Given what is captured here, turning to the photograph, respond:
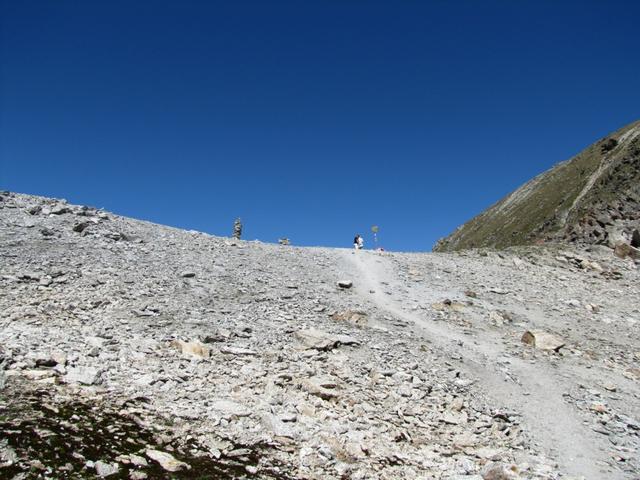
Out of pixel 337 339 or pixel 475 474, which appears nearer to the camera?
pixel 475 474

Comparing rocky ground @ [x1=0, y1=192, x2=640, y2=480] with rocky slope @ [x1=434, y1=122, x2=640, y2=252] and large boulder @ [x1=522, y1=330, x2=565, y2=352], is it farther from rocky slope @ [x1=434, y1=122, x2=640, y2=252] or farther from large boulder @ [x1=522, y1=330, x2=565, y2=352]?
rocky slope @ [x1=434, y1=122, x2=640, y2=252]

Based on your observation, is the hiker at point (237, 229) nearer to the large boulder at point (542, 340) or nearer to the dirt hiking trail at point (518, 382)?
the dirt hiking trail at point (518, 382)

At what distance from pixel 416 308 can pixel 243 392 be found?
473 inches

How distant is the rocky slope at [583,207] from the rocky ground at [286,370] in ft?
50.1

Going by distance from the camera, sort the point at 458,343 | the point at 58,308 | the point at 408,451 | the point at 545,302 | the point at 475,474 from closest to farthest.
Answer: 1. the point at 475,474
2. the point at 408,451
3. the point at 58,308
4. the point at 458,343
5. the point at 545,302

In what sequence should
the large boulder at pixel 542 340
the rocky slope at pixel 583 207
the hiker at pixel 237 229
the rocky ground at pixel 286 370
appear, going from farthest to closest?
1. the hiker at pixel 237 229
2. the rocky slope at pixel 583 207
3. the large boulder at pixel 542 340
4. the rocky ground at pixel 286 370

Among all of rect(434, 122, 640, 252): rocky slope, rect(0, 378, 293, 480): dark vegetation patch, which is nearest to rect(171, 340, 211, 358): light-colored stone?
rect(0, 378, 293, 480): dark vegetation patch

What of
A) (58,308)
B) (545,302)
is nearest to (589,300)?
(545,302)

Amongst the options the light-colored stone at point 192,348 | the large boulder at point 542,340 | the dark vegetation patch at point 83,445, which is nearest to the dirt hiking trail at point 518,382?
the large boulder at point 542,340

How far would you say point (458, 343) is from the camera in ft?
60.8

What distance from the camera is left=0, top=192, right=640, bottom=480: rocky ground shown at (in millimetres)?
10180

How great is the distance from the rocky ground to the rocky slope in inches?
601

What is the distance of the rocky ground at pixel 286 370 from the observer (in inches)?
401

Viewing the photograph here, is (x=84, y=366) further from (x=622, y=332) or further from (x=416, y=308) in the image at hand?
(x=622, y=332)
